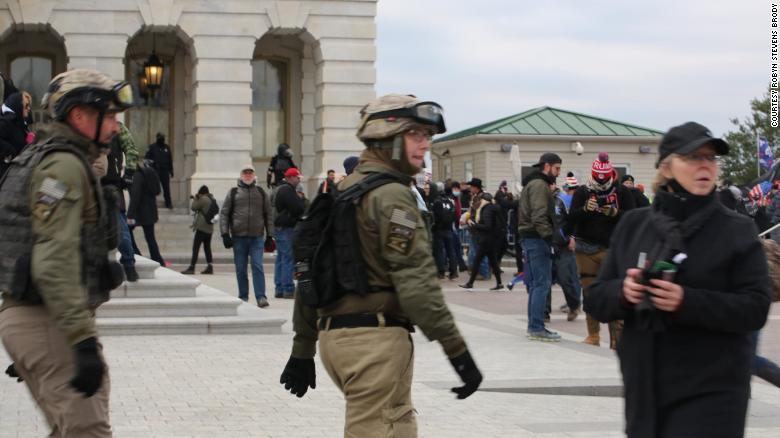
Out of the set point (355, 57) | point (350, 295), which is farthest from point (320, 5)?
point (350, 295)

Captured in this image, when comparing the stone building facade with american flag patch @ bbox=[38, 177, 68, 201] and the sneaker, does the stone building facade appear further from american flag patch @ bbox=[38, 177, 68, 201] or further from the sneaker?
american flag patch @ bbox=[38, 177, 68, 201]

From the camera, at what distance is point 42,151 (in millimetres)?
5023

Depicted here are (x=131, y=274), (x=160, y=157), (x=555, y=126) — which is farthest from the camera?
(x=555, y=126)

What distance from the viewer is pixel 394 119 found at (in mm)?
5441

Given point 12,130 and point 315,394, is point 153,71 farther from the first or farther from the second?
point 315,394

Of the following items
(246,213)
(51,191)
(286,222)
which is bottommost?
(286,222)

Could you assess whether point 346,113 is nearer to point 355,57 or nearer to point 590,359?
point 355,57

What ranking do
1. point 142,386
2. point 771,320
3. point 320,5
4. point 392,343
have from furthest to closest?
point 320,5 < point 771,320 < point 142,386 < point 392,343

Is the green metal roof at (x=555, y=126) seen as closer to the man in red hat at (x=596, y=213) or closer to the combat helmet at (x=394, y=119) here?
the man in red hat at (x=596, y=213)

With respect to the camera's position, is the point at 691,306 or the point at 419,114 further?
the point at 419,114

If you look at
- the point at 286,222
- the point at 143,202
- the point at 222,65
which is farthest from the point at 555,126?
the point at 286,222

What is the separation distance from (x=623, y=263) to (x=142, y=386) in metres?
5.86

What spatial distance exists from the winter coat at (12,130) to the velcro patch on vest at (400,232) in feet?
30.3

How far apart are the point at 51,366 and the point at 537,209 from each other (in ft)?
30.4
